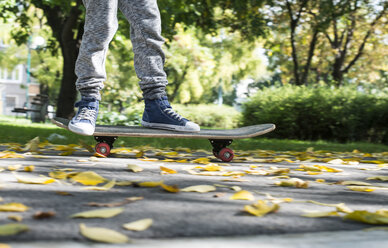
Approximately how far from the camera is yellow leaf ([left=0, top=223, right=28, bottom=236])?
1048mm

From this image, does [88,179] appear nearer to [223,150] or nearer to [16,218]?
[16,218]

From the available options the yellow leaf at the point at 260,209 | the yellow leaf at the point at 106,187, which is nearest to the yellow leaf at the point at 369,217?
the yellow leaf at the point at 260,209

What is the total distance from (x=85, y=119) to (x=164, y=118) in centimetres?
59

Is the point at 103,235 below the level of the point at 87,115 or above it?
below

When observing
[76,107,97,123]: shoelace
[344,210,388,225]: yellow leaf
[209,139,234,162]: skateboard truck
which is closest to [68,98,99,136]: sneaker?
[76,107,97,123]: shoelace

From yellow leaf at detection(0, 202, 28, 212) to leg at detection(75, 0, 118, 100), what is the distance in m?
1.82

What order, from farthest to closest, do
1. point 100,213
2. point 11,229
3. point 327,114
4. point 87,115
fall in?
point 327,114 → point 87,115 → point 100,213 → point 11,229

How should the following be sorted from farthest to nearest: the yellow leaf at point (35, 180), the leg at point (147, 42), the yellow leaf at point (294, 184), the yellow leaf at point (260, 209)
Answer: the leg at point (147, 42)
the yellow leaf at point (294, 184)
the yellow leaf at point (35, 180)
the yellow leaf at point (260, 209)

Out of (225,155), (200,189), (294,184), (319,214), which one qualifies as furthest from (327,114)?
(319,214)

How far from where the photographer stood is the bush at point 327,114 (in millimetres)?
9580

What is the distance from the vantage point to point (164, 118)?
320 centimetres

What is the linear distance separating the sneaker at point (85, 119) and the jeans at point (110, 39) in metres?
0.07

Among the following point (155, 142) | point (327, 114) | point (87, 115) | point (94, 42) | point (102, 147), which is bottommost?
point (155, 142)

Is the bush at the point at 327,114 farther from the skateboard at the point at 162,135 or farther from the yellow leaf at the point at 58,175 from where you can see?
the yellow leaf at the point at 58,175
